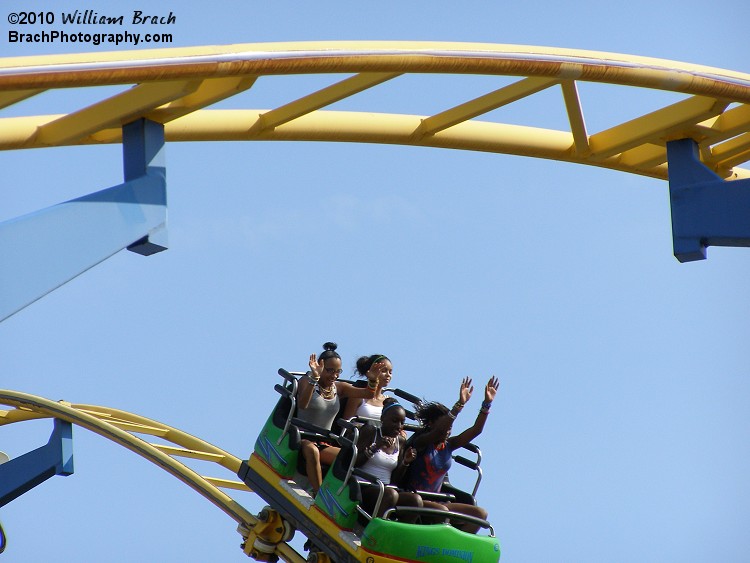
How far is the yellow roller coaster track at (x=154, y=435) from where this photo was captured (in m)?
9.57

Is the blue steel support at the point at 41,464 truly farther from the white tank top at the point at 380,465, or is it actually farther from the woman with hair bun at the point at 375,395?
the white tank top at the point at 380,465

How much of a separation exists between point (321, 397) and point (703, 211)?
9.70ft

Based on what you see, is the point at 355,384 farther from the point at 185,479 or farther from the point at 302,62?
the point at 302,62

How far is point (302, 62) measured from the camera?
15.4 feet

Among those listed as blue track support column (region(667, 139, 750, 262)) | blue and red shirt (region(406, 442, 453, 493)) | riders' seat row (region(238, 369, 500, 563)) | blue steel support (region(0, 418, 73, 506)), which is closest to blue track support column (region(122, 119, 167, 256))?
blue track support column (region(667, 139, 750, 262))

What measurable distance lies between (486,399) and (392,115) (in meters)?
1.65

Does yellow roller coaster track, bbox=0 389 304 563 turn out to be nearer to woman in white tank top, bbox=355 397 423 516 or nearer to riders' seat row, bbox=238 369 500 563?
riders' seat row, bbox=238 369 500 563

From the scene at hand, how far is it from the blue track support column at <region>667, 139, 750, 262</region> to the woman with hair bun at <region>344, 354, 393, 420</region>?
2.52 m

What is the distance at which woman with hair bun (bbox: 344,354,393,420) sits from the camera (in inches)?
306

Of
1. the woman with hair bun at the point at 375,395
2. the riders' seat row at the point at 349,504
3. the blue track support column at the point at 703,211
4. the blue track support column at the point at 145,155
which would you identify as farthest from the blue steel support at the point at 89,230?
the woman with hair bun at the point at 375,395

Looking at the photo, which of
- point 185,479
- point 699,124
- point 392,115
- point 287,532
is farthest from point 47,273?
point 185,479

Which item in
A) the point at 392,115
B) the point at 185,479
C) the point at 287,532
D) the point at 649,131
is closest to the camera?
the point at 649,131

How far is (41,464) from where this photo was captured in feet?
32.0

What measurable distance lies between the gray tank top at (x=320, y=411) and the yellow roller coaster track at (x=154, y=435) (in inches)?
46.7
